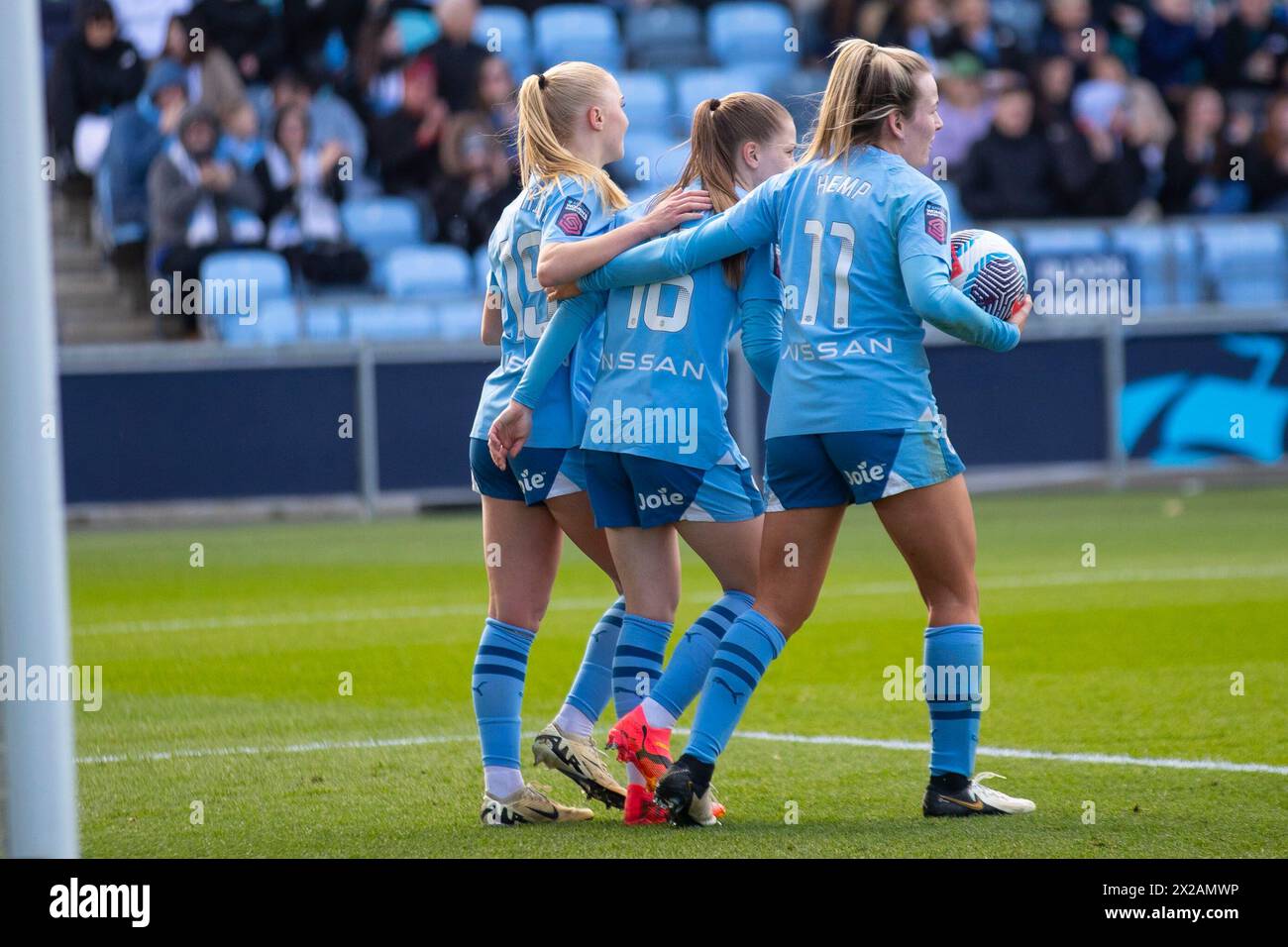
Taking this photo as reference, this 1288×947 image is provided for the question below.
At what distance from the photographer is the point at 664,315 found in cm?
467

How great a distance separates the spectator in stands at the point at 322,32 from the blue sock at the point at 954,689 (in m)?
14.2

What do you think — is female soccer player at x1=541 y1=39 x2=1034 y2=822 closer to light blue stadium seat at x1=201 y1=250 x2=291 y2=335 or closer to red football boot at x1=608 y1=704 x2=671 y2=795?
red football boot at x1=608 y1=704 x2=671 y2=795

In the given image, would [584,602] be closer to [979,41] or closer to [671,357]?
[671,357]

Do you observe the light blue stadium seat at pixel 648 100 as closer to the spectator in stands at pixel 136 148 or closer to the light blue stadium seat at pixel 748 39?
the light blue stadium seat at pixel 748 39

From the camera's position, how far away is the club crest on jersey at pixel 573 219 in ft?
15.2

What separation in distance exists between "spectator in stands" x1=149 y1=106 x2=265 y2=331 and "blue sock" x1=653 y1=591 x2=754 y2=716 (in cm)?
1146

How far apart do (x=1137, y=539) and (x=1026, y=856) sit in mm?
8367

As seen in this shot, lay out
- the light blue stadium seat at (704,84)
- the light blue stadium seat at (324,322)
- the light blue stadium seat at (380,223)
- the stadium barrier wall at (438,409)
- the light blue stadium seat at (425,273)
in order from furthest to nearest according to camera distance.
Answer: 1. the light blue stadium seat at (704,84)
2. the light blue stadium seat at (380,223)
3. the light blue stadium seat at (425,273)
4. the light blue stadium seat at (324,322)
5. the stadium barrier wall at (438,409)

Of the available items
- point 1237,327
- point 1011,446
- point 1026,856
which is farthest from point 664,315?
point 1237,327

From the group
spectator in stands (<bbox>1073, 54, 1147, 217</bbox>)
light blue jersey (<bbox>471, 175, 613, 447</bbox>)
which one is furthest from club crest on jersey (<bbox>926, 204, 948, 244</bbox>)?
spectator in stands (<bbox>1073, 54, 1147, 217</bbox>)

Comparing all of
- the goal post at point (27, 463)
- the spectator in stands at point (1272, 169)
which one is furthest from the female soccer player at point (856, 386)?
the spectator in stands at point (1272, 169)

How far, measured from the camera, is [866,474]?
175 inches

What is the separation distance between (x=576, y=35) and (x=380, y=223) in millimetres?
3336

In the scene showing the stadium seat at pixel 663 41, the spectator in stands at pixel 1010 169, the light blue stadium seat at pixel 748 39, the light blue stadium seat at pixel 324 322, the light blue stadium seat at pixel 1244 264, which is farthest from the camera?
the light blue stadium seat at pixel 748 39
